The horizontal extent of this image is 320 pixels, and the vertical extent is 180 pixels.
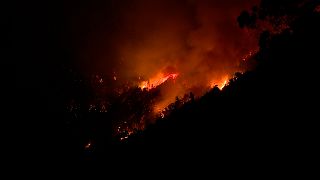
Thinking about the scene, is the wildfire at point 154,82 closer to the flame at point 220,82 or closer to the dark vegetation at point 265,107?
the flame at point 220,82

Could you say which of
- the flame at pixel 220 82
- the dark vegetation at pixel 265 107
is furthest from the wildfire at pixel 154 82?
the dark vegetation at pixel 265 107

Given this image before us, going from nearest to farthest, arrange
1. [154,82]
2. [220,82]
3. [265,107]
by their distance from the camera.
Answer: [265,107] < [220,82] < [154,82]

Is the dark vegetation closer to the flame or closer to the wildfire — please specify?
the flame

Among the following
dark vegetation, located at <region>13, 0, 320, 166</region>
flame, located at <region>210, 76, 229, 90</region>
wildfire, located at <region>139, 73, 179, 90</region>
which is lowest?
dark vegetation, located at <region>13, 0, 320, 166</region>

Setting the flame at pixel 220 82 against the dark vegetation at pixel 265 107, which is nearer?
the dark vegetation at pixel 265 107

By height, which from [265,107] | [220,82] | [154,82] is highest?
[154,82]

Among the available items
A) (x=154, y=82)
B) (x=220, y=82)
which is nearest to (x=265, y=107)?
(x=220, y=82)

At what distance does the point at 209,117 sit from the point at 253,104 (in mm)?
2777

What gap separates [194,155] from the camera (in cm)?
1780

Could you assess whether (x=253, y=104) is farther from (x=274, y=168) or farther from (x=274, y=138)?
(x=274, y=168)

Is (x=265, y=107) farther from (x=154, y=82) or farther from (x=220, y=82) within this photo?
(x=154, y=82)

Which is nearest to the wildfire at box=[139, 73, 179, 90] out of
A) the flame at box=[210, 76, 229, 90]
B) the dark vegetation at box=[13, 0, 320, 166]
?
the flame at box=[210, 76, 229, 90]

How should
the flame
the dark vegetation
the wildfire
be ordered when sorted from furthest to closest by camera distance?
the wildfire → the flame → the dark vegetation

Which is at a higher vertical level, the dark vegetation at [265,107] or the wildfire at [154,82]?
the wildfire at [154,82]
